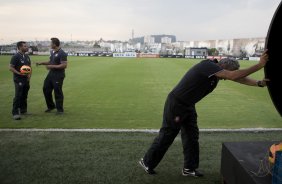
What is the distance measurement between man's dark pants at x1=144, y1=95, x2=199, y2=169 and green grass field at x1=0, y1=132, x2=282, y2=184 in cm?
29

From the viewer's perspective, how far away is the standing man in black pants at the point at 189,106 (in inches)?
179

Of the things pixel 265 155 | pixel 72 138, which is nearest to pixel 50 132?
pixel 72 138

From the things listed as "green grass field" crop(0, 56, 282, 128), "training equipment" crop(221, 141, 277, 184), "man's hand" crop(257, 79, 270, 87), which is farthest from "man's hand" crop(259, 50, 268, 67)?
"green grass field" crop(0, 56, 282, 128)

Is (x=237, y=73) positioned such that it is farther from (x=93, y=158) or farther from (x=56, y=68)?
(x=56, y=68)

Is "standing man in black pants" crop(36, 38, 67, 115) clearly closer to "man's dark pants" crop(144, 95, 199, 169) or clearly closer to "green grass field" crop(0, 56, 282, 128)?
"green grass field" crop(0, 56, 282, 128)

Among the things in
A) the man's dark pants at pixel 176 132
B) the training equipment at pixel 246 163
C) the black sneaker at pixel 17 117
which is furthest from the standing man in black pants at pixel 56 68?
the training equipment at pixel 246 163

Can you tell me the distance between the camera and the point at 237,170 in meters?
4.02

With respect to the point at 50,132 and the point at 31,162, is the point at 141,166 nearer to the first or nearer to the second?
the point at 31,162

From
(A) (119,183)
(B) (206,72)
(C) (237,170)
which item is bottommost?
(A) (119,183)

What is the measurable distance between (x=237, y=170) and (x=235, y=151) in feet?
1.24

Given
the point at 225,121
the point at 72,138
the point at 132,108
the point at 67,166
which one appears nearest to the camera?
the point at 67,166

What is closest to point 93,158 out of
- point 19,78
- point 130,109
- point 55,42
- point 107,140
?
point 107,140

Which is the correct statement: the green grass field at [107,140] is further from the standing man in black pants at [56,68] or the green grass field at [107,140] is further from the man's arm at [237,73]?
the man's arm at [237,73]

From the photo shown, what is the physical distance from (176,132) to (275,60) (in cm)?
200
